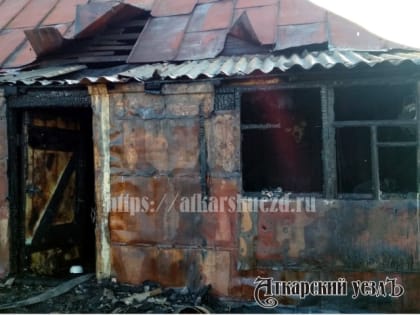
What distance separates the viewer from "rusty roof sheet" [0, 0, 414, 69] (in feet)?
20.7

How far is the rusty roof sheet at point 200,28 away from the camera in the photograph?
248 inches

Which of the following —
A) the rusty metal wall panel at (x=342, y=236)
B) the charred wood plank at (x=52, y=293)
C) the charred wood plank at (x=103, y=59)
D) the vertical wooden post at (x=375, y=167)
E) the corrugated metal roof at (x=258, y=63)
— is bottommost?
the charred wood plank at (x=52, y=293)

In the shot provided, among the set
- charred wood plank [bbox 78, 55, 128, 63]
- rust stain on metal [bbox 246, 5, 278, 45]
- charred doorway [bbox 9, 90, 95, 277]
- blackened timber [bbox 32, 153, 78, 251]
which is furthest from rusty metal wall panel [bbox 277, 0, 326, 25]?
blackened timber [bbox 32, 153, 78, 251]

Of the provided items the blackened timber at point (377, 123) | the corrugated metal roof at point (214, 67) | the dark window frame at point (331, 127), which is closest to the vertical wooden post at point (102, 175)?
the corrugated metal roof at point (214, 67)

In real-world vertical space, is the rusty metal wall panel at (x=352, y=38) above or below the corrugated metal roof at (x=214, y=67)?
above

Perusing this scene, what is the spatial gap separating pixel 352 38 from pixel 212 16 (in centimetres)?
259

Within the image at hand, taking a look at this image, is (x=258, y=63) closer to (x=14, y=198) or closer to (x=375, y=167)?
(x=375, y=167)

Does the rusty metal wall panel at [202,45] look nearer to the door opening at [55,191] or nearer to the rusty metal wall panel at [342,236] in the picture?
the door opening at [55,191]

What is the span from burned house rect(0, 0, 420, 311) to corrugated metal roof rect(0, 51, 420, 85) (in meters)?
0.04

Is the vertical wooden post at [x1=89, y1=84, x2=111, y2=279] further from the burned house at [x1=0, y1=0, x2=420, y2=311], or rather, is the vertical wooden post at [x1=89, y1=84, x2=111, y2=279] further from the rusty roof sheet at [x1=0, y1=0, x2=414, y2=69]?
the rusty roof sheet at [x1=0, y1=0, x2=414, y2=69]

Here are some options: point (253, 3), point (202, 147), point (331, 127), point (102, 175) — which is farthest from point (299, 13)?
point (102, 175)

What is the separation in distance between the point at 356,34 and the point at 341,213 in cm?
308

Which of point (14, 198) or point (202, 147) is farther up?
point (202, 147)

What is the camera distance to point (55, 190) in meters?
6.63
